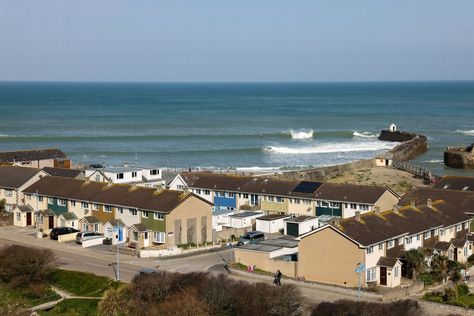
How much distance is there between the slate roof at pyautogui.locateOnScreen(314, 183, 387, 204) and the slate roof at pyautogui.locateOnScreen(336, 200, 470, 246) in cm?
435

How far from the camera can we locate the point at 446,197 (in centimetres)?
4997

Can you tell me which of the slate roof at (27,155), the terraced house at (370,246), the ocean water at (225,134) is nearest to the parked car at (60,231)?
the terraced house at (370,246)

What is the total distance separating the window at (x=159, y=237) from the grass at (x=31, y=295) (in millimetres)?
9134

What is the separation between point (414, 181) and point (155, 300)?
40522 millimetres

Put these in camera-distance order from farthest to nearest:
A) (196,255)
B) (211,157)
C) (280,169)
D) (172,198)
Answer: (211,157)
(280,169)
(172,198)
(196,255)

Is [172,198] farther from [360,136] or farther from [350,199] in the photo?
[360,136]

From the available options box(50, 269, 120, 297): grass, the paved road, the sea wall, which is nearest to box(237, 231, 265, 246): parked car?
the paved road

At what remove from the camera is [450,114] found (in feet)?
579

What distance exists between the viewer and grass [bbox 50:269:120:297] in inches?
1534

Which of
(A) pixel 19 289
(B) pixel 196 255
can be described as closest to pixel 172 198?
(B) pixel 196 255

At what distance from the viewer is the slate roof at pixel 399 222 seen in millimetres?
39438

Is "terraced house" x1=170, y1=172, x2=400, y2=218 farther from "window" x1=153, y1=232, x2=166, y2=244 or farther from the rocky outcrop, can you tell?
the rocky outcrop

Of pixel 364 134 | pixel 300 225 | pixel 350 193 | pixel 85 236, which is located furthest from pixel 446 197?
pixel 364 134

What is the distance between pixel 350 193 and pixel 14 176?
79.9ft
